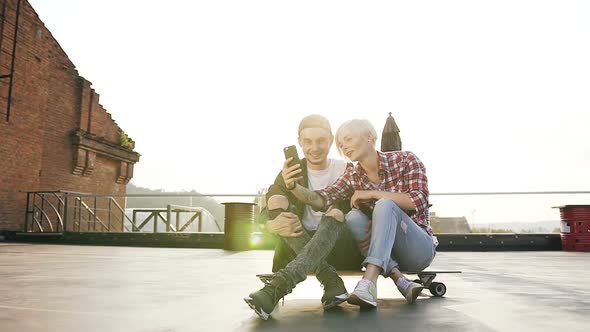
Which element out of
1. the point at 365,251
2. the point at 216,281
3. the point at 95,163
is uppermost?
the point at 95,163

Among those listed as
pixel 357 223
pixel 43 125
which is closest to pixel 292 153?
pixel 357 223

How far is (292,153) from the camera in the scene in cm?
251

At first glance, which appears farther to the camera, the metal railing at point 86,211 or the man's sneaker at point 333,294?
the metal railing at point 86,211

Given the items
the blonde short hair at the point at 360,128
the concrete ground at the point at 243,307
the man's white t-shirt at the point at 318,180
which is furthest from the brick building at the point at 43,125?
the blonde short hair at the point at 360,128

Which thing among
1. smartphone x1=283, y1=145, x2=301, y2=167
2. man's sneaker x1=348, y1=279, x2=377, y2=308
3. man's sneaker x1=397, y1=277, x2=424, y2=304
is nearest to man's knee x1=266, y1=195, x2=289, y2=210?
smartphone x1=283, y1=145, x2=301, y2=167

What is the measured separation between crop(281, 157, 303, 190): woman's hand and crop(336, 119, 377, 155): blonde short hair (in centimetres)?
31

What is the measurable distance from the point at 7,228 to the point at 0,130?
246 cm

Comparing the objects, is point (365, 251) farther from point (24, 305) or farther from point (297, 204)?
point (24, 305)

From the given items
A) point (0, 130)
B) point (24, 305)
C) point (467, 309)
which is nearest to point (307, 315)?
point (467, 309)

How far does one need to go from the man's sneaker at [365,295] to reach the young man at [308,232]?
6cm

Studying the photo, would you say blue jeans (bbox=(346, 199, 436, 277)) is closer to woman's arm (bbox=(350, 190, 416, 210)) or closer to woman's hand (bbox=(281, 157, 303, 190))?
woman's arm (bbox=(350, 190, 416, 210))

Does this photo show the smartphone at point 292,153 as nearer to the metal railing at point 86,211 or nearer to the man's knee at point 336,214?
the man's knee at point 336,214

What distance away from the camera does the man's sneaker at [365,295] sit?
219cm

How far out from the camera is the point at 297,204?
2.64 meters
